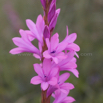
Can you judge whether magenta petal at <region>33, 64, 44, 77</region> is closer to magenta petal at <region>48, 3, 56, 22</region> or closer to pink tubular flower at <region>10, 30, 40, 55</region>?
pink tubular flower at <region>10, 30, 40, 55</region>

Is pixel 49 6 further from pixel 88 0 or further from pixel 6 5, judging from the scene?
pixel 6 5

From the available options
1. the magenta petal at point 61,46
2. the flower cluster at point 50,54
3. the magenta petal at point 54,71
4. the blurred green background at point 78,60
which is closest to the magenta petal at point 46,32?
the flower cluster at point 50,54

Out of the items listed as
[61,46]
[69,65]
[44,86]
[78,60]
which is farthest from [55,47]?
[78,60]

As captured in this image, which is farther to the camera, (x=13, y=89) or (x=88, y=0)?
(x=88, y=0)

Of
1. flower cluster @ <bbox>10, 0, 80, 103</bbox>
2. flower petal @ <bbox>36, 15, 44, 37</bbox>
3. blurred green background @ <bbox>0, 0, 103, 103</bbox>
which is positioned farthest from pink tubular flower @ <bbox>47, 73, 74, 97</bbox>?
blurred green background @ <bbox>0, 0, 103, 103</bbox>

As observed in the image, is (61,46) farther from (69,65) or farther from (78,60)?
(78,60)

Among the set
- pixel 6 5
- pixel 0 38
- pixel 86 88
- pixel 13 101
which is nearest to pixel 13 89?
pixel 13 101

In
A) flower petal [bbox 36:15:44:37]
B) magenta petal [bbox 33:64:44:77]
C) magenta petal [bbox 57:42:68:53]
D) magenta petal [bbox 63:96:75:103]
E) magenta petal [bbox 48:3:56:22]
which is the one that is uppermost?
magenta petal [bbox 48:3:56:22]

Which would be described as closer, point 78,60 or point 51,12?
point 51,12
